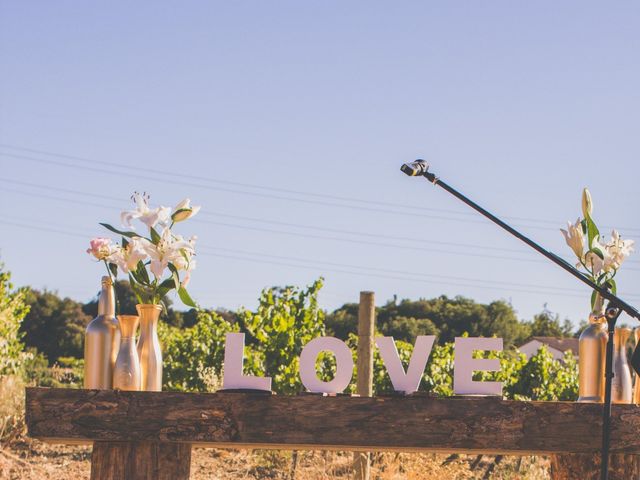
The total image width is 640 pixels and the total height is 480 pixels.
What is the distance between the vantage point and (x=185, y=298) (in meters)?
3.69

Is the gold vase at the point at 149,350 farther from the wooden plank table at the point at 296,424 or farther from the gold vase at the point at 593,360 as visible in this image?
the gold vase at the point at 593,360

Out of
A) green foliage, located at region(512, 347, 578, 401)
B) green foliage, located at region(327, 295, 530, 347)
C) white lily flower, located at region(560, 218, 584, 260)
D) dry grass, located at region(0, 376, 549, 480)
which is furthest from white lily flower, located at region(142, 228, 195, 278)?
green foliage, located at region(327, 295, 530, 347)

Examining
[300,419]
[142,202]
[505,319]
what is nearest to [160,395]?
[300,419]

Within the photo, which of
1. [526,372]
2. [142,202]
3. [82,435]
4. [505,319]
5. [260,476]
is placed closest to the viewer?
[82,435]

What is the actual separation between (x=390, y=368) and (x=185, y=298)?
2.77 feet

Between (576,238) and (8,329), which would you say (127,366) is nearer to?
(576,238)

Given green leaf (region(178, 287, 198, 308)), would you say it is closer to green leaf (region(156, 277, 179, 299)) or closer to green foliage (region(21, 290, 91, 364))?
green leaf (region(156, 277, 179, 299))

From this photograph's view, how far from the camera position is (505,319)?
21797 mm

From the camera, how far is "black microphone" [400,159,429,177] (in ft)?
9.73

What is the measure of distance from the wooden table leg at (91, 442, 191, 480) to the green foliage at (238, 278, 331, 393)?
18.8 ft

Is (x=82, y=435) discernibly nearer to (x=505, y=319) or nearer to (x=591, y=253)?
(x=591, y=253)

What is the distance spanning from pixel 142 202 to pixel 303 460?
5307mm

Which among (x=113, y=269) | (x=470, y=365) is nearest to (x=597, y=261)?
(x=470, y=365)

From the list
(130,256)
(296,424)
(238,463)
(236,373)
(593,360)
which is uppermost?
(130,256)
